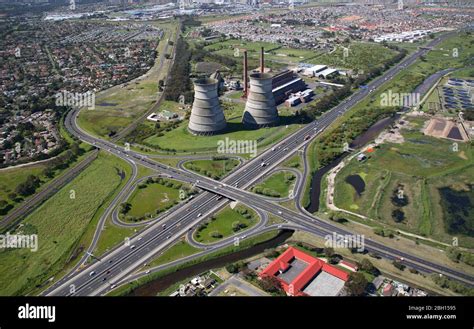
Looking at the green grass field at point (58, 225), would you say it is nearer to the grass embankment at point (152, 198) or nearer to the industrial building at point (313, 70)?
the grass embankment at point (152, 198)

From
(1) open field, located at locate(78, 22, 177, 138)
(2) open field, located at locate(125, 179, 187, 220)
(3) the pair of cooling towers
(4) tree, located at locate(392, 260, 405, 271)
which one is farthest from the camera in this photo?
(1) open field, located at locate(78, 22, 177, 138)

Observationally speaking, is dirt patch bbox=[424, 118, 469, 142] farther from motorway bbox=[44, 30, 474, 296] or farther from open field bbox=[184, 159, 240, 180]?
open field bbox=[184, 159, 240, 180]

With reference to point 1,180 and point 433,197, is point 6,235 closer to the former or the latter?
point 1,180

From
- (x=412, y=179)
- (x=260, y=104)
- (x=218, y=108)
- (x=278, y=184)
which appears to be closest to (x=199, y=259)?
(x=278, y=184)

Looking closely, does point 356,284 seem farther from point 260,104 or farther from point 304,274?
point 260,104

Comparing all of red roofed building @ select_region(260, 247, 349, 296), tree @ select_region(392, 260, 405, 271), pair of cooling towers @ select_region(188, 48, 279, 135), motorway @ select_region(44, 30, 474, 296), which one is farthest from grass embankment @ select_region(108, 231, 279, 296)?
pair of cooling towers @ select_region(188, 48, 279, 135)

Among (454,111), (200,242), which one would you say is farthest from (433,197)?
(454,111)

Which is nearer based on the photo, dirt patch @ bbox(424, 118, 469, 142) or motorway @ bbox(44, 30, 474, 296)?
motorway @ bbox(44, 30, 474, 296)
